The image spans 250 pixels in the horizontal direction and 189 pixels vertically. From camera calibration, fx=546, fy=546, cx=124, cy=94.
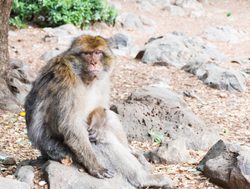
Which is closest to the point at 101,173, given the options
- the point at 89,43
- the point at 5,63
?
the point at 89,43

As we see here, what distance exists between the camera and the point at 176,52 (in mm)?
11812

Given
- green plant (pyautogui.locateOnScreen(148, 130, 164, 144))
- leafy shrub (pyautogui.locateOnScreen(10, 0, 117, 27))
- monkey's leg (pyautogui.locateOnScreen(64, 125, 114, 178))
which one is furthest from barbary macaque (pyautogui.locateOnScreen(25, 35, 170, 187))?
leafy shrub (pyautogui.locateOnScreen(10, 0, 117, 27))

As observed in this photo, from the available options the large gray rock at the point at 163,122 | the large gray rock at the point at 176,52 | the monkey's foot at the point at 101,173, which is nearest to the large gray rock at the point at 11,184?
the monkey's foot at the point at 101,173

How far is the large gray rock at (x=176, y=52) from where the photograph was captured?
452 inches

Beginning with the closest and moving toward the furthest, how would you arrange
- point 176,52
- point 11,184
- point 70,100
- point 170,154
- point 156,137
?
point 11,184 < point 70,100 < point 170,154 < point 156,137 < point 176,52

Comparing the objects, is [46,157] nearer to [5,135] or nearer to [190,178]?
[190,178]

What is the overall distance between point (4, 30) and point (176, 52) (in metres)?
4.86

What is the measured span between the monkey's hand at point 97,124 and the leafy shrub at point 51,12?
991 centimetres

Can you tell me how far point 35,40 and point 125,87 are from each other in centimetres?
407

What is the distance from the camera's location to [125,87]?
32.1 feet

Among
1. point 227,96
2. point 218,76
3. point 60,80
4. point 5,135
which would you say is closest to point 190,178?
point 60,80

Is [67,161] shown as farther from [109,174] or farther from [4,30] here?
[4,30]

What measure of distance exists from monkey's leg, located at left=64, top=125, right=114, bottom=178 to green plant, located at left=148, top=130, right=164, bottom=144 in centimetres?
236

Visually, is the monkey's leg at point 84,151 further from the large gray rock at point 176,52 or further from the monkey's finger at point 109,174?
the large gray rock at point 176,52
